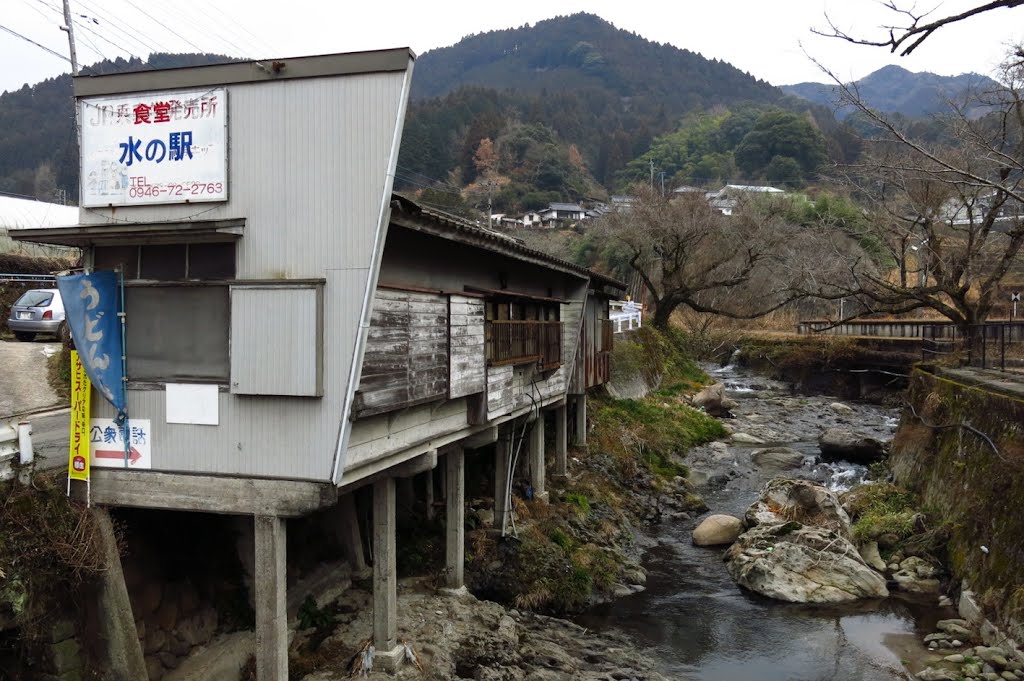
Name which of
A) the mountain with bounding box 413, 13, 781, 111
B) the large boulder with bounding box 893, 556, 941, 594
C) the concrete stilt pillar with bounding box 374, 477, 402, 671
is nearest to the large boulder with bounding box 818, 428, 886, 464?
the large boulder with bounding box 893, 556, 941, 594

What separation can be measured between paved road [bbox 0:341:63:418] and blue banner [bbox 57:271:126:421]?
4116 millimetres

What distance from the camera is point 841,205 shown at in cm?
5981

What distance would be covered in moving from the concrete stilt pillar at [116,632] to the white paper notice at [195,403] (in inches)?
79.9

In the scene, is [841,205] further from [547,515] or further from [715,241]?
[547,515]

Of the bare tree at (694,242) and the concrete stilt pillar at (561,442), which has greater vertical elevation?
the bare tree at (694,242)

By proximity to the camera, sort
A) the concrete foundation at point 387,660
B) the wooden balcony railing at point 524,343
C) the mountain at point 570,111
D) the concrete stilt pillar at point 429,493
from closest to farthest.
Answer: the concrete foundation at point 387,660
the wooden balcony railing at point 524,343
the concrete stilt pillar at point 429,493
the mountain at point 570,111

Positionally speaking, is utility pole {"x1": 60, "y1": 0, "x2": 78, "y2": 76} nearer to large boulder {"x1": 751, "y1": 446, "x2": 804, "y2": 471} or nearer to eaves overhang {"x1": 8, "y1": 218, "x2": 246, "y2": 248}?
eaves overhang {"x1": 8, "y1": 218, "x2": 246, "y2": 248}

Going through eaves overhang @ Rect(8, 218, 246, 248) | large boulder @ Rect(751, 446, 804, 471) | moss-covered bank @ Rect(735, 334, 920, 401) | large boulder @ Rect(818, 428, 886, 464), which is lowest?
large boulder @ Rect(751, 446, 804, 471)

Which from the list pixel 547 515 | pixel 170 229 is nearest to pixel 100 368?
pixel 170 229

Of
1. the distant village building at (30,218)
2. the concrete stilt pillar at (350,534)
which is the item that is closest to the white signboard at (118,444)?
the concrete stilt pillar at (350,534)

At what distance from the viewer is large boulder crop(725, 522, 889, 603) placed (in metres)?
15.4

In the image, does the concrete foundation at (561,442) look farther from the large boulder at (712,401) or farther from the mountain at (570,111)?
the mountain at (570,111)

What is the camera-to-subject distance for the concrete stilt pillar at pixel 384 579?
10.9 meters

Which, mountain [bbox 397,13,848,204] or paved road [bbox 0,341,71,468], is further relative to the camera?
mountain [bbox 397,13,848,204]
